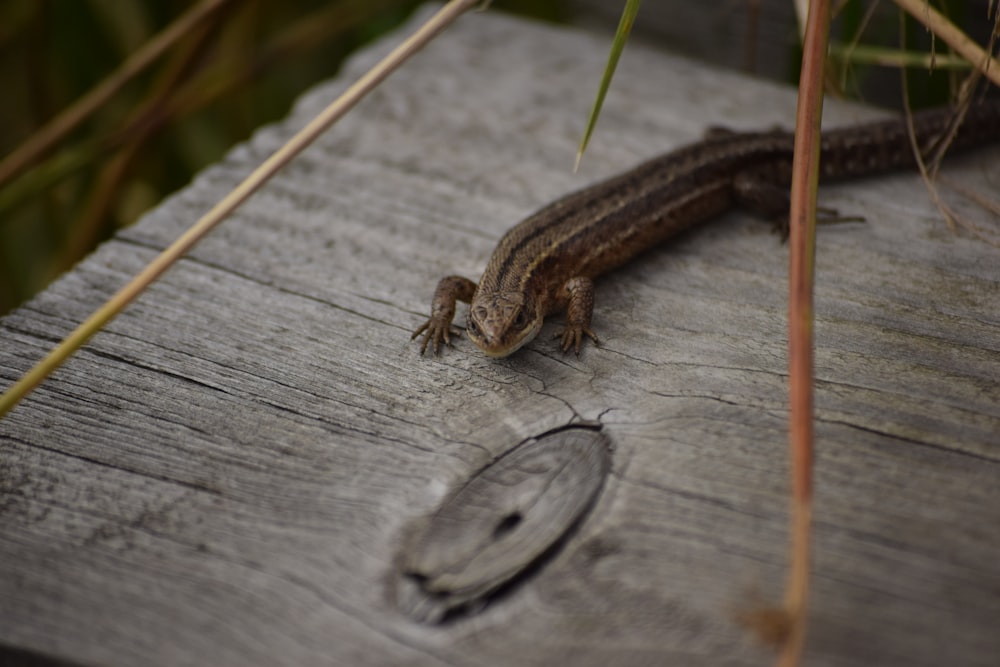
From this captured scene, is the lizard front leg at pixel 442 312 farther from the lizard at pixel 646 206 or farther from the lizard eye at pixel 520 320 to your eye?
the lizard eye at pixel 520 320

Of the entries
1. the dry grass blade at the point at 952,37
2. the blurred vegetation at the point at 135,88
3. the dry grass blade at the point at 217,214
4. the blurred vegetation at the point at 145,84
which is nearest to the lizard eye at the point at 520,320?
the dry grass blade at the point at 217,214

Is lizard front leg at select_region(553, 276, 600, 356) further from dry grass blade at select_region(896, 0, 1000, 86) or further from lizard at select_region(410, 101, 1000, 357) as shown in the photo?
dry grass blade at select_region(896, 0, 1000, 86)

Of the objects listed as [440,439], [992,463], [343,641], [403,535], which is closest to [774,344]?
[992,463]

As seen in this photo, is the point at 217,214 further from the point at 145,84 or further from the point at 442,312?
the point at 145,84

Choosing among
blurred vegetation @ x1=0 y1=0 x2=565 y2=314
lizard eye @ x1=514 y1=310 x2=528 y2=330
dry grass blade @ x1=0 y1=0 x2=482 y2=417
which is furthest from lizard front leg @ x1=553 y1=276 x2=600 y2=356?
blurred vegetation @ x1=0 y1=0 x2=565 y2=314

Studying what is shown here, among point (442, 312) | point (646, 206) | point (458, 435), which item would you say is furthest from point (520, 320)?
point (646, 206)
